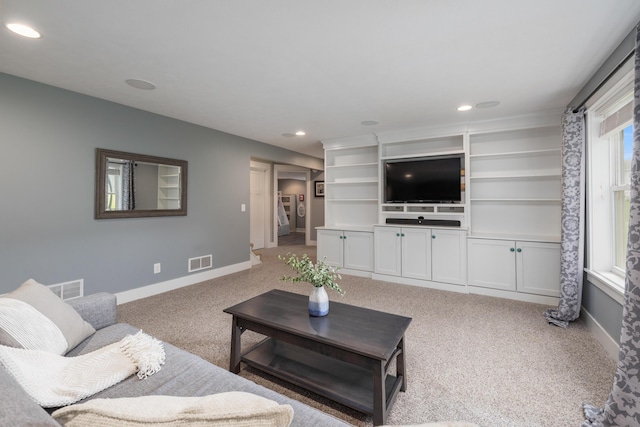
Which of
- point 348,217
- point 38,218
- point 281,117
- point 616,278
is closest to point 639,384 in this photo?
point 616,278

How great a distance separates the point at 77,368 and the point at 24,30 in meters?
2.21

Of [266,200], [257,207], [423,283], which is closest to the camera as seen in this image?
[423,283]

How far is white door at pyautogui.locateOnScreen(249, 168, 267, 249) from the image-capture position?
23.3 feet

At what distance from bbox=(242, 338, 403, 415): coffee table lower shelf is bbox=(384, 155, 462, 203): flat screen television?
293cm

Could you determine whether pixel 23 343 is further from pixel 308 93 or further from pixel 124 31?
pixel 308 93

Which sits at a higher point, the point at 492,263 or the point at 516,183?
the point at 516,183

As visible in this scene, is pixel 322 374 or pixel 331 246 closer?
pixel 322 374

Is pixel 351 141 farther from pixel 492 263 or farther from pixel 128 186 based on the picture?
pixel 128 186

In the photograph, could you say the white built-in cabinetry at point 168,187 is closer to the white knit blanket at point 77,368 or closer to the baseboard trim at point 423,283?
the white knit blanket at point 77,368

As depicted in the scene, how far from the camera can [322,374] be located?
1842 millimetres

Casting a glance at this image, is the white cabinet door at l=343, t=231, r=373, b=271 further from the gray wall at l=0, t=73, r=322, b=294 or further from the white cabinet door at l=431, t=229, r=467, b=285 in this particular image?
the gray wall at l=0, t=73, r=322, b=294

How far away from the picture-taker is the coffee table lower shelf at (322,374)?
1650mm

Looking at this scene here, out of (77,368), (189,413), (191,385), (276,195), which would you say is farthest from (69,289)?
(276,195)

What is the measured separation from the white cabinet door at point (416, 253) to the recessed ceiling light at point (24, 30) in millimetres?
4175
